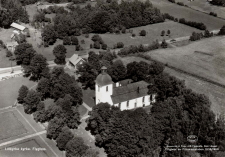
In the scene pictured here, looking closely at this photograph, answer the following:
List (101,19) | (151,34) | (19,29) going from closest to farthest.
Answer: (19,29), (101,19), (151,34)

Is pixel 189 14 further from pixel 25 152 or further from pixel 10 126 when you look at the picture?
pixel 25 152

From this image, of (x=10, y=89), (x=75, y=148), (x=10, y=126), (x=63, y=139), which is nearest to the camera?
(x=75, y=148)

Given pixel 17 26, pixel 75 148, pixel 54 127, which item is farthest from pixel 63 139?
pixel 17 26

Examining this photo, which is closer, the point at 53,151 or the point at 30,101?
the point at 53,151

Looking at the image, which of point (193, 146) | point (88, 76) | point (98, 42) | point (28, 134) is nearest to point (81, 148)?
point (28, 134)

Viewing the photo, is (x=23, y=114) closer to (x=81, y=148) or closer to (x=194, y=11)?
(x=81, y=148)

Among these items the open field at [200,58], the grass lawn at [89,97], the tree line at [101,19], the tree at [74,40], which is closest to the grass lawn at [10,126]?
the grass lawn at [89,97]
